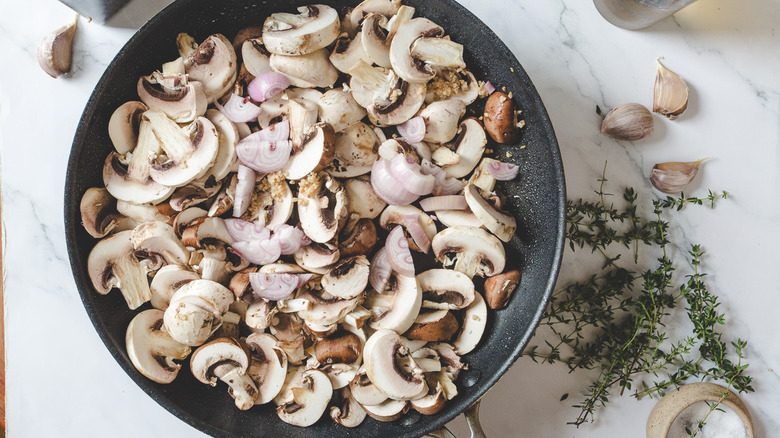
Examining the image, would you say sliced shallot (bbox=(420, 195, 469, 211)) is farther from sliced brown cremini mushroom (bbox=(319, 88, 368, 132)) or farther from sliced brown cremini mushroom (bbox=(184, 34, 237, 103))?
sliced brown cremini mushroom (bbox=(184, 34, 237, 103))

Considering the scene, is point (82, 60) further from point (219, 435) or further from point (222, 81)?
point (219, 435)

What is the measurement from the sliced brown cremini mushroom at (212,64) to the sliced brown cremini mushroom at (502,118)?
0.64 meters

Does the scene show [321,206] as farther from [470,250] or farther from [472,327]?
[472,327]

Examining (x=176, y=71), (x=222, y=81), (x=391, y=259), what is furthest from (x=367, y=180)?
(x=176, y=71)

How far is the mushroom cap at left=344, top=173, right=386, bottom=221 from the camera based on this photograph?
1418 mm

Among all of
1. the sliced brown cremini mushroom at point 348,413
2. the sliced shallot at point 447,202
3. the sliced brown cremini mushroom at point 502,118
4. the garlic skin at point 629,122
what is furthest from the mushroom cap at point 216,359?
the garlic skin at point 629,122

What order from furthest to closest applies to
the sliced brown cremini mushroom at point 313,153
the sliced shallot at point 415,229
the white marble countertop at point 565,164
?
the white marble countertop at point 565,164 → the sliced shallot at point 415,229 → the sliced brown cremini mushroom at point 313,153

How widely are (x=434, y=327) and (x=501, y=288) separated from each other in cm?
19

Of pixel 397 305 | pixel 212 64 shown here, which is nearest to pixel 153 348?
pixel 397 305

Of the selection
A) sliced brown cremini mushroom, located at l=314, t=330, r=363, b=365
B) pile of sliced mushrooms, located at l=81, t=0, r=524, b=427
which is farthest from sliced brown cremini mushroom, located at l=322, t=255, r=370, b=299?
sliced brown cremini mushroom, located at l=314, t=330, r=363, b=365

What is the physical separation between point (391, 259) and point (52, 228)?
3.10 feet

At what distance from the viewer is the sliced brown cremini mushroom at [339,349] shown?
1.41 metres

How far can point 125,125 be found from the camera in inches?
54.2

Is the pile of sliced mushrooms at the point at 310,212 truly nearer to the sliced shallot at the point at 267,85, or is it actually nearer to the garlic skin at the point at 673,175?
the sliced shallot at the point at 267,85
